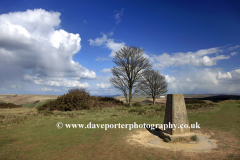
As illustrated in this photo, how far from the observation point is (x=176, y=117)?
20.4 feet

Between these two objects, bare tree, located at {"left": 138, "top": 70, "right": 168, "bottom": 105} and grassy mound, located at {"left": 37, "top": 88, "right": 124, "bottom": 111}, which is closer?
grassy mound, located at {"left": 37, "top": 88, "right": 124, "bottom": 111}

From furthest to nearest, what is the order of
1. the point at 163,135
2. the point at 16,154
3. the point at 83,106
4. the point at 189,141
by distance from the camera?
the point at 83,106, the point at 163,135, the point at 189,141, the point at 16,154

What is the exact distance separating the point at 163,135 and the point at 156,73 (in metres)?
26.3

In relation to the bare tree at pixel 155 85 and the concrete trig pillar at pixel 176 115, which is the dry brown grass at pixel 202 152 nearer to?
the concrete trig pillar at pixel 176 115

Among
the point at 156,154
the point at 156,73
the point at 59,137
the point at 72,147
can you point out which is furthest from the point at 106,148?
the point at 156,73

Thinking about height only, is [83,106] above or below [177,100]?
below

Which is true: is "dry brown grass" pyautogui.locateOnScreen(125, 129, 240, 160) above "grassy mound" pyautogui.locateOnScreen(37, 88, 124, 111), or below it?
below

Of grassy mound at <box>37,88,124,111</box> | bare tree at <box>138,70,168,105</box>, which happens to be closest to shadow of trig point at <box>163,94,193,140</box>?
grassy mound at <box>37,88,124,111</box>

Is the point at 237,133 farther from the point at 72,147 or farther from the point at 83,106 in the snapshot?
the point at 83,106

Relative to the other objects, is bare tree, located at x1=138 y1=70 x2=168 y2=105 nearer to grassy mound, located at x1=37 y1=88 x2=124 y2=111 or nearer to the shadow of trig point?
grassy mound, located at x1=37 y1=88 x2=124 y2=111

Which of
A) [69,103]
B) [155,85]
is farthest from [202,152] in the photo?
[155,85]

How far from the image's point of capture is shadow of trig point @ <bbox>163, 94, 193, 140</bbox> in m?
6.08

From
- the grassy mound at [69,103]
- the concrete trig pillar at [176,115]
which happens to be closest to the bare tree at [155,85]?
the grassy mound at [69,103]

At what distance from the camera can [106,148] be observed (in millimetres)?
5102
